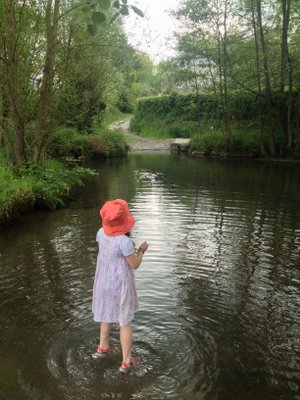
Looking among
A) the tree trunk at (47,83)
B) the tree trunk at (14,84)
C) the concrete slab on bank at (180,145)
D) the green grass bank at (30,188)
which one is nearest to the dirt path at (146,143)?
the concrete slab on bank at (180,145)

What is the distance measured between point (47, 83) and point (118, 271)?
10632mm

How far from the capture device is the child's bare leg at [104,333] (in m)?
4.32

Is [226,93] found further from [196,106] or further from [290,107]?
[196,106]

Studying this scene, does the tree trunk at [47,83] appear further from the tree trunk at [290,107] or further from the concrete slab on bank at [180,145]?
the concrete slab on bank at [180,145]

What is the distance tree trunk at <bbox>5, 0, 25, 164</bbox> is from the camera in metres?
11.7

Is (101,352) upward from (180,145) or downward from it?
downward

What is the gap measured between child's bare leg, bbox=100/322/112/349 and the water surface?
5.7 inches

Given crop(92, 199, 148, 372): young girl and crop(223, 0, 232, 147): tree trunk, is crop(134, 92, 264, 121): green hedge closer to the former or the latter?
crop(223, 0, 232, 147): tree trunk

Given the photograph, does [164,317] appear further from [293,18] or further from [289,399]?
[293,18]

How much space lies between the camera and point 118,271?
13.5 ft

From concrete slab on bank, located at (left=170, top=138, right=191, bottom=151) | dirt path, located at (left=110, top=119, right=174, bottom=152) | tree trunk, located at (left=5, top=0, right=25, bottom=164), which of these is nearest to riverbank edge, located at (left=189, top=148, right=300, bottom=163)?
concrete slab on bank, located at (left=170, top=138, right=191, bottom=151)

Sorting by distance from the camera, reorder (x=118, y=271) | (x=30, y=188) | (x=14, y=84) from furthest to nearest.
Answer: (x=14, y=84), (x=30, y=188), (x=118, y=271)

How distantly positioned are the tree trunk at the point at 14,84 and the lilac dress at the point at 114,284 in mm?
9645

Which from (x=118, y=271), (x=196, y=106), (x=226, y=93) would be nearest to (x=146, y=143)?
(x=196, y=106)
